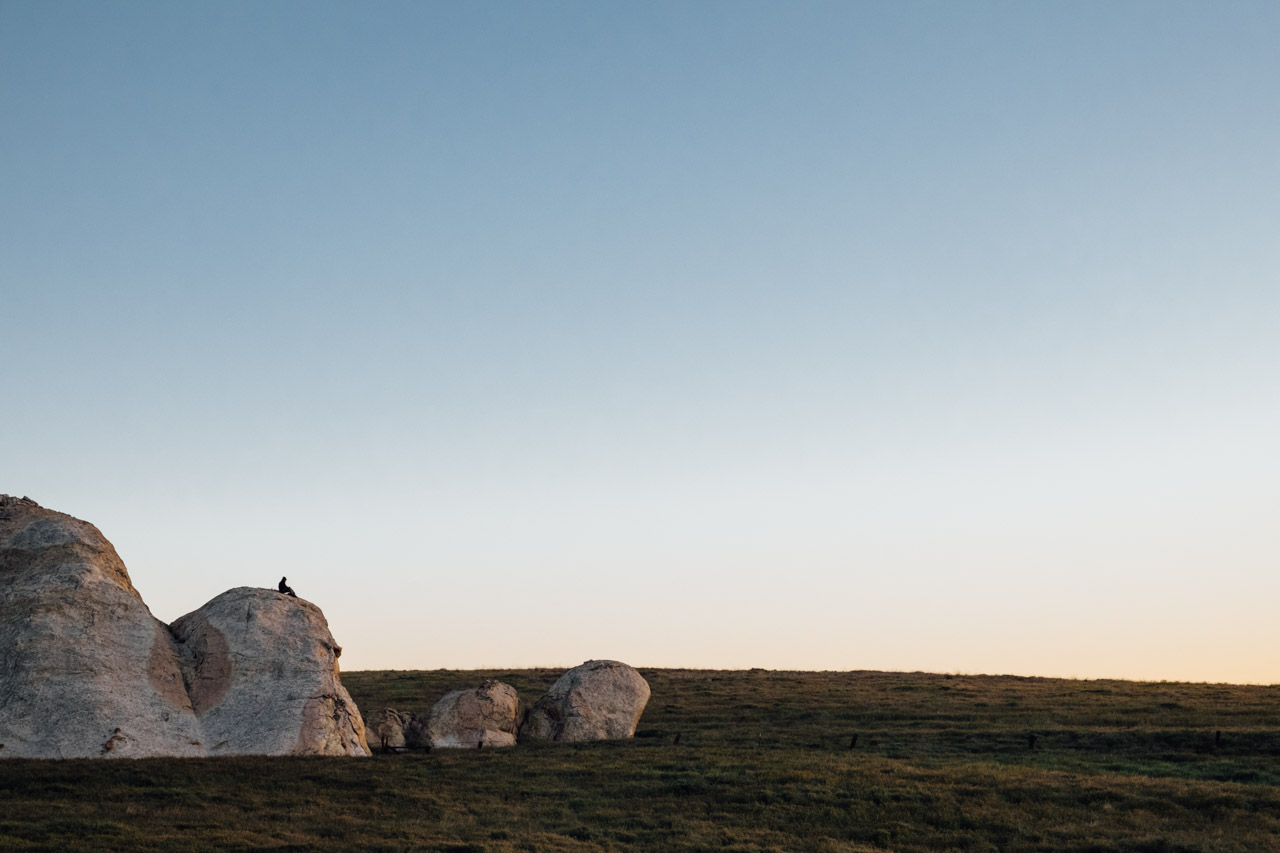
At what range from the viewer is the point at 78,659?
3966cm

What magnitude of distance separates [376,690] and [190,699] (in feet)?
92.1

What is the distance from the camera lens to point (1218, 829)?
1231 inches

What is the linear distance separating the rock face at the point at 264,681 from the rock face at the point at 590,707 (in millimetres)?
9324

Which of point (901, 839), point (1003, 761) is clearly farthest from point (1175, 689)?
point (901, 839)

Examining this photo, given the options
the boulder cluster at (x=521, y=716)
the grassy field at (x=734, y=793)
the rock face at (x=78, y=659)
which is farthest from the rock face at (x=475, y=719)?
the rock face at (x=78, y=659)

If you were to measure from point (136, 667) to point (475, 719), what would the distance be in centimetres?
1481

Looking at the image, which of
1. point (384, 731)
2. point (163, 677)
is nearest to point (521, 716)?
point (384, 731)

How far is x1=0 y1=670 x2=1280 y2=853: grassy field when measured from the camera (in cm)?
2970

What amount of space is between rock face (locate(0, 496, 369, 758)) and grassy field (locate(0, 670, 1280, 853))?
1883 mm

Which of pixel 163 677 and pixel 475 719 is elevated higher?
pixel 163 677

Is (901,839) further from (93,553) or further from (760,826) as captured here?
(93,553)

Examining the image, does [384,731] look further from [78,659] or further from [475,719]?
[78,659]

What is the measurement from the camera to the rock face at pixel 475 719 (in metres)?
46.6

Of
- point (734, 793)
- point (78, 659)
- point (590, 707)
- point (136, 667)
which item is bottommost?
point (734, 793)
